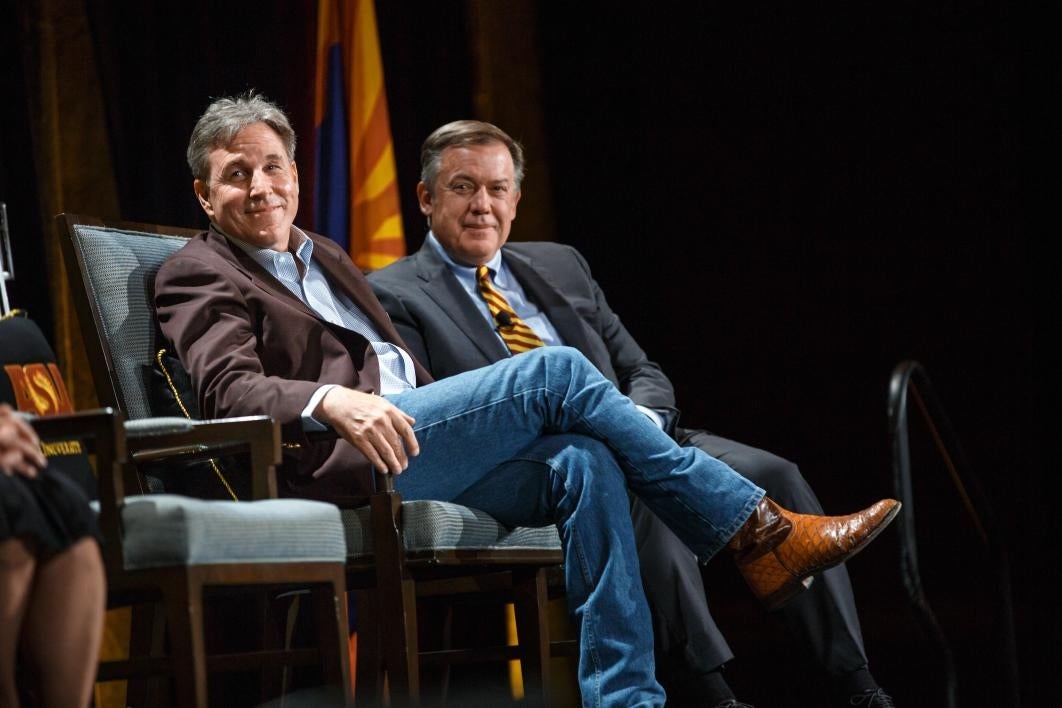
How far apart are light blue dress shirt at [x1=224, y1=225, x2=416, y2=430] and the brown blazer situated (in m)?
0.05

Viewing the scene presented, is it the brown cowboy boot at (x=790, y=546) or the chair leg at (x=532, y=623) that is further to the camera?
the chair leg at (x=532, y=623)

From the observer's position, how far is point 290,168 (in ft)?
8.07

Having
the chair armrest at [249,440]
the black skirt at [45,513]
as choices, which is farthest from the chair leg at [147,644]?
the black skirt at [45,513]

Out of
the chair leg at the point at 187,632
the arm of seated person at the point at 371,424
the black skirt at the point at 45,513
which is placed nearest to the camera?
the black skirt at the point at 45,513

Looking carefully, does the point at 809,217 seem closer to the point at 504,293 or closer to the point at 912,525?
the point at 504,293

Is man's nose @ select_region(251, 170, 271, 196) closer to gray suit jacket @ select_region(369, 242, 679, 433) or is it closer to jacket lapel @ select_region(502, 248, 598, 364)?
gray suit jacket @ select_region(369, 242, 679, 433)

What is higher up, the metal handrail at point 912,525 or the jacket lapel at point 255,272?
the jacket lapel at point 255,272

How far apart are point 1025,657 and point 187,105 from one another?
8.68 ft

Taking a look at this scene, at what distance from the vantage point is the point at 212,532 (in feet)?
5.32

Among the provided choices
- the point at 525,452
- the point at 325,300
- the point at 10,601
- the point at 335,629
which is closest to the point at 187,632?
the point at 10,601

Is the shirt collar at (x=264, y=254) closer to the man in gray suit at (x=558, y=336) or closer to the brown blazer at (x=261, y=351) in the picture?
the brown blazer at (x=261, y=351)

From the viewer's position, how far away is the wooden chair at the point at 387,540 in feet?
6.80

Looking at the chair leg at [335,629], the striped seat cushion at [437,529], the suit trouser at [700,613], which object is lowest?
the suit trouser at [700,613]

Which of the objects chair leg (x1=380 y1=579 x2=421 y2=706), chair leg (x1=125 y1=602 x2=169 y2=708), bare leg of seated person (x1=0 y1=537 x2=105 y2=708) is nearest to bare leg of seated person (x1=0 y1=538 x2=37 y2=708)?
bare leg of seated person (x1=0 y1=537 x2=105 y2=708)
